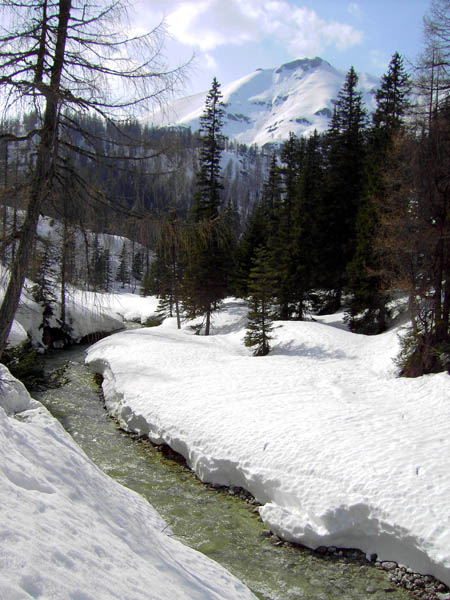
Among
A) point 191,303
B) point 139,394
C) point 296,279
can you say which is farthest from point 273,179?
point 139,394

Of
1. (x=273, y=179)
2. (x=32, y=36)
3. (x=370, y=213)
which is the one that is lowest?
(x=32, y=36)

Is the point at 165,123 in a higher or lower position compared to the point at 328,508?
higher

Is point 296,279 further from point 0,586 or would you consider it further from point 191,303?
point 0,586

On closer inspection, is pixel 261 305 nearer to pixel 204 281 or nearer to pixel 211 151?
pixel 204 281

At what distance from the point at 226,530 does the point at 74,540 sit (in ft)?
16.6

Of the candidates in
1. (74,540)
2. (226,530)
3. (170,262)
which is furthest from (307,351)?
(74,540)

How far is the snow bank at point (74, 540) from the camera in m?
2.36

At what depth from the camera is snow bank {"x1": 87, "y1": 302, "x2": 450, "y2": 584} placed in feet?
22.5

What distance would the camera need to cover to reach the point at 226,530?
24.0ft

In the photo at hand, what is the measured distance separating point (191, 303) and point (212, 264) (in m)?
2.97

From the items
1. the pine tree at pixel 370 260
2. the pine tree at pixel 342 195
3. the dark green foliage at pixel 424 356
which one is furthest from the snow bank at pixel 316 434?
the pine tree at pixel 342 195

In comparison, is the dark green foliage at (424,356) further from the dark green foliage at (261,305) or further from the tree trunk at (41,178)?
the tree trunk at (41,178)

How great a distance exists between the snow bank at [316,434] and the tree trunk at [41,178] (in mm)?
5995

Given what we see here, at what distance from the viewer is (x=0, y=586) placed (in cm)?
201
